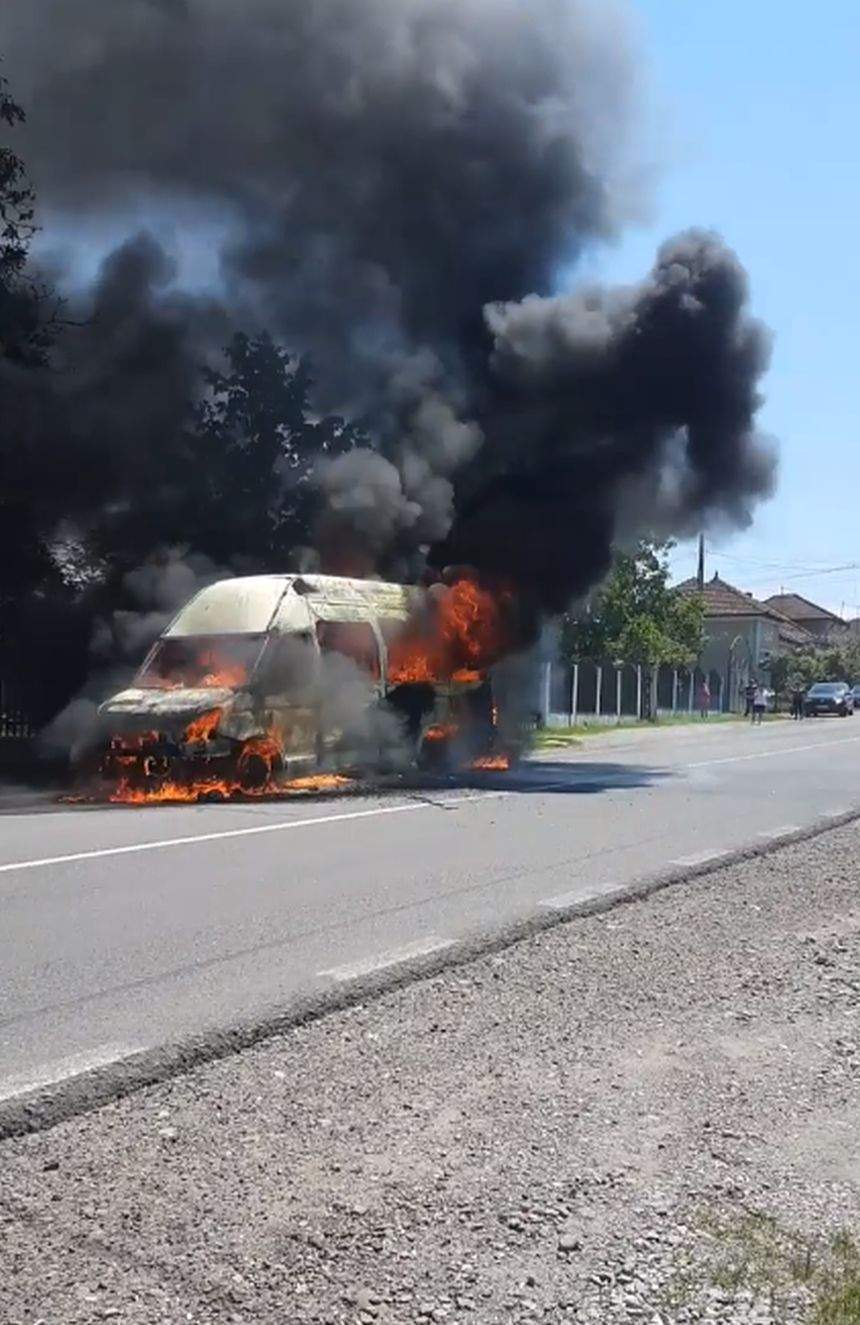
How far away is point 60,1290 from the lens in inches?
126

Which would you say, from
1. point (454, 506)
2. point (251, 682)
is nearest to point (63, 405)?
point (454, 506)

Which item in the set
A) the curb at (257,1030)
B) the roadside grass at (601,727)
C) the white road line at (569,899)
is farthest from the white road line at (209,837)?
the roadside grass at (601,727)

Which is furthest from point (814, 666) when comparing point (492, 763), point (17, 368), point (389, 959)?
point (389, 959)

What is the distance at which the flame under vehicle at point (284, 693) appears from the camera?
14398 mm

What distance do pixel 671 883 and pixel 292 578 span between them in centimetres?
852

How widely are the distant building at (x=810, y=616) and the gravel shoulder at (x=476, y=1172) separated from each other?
94.6 meters

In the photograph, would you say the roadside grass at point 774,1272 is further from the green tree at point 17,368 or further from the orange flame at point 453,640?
the green tree at point 17,368

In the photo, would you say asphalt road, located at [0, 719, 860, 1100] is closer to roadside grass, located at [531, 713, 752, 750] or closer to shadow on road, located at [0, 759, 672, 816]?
shadow on road, located at [0, 759, 672, 816]

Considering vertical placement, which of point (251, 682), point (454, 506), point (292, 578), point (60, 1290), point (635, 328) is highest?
point (635, 328)

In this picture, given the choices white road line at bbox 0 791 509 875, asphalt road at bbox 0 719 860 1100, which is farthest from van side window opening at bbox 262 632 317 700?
white road line at bbox 0 791 509 875

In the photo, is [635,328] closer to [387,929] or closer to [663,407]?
[663,407]

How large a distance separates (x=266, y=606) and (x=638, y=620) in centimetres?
2195

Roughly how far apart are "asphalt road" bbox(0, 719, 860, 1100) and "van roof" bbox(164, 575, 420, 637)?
2.38 metres

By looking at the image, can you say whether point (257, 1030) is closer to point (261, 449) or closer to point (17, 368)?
point (17, 368)
